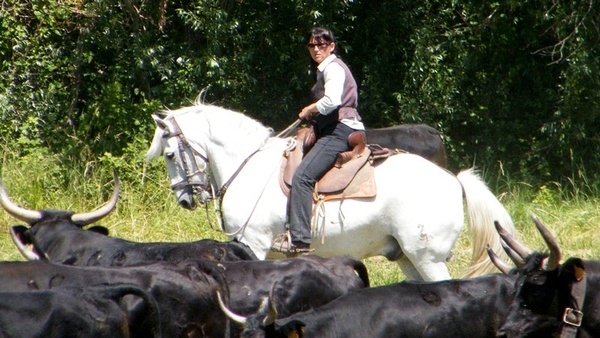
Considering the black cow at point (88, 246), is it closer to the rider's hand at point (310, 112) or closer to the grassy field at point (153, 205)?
the rider's hand at point (310, 112)

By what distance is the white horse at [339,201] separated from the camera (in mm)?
7637

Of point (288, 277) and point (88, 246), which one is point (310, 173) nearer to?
point (288, 277)

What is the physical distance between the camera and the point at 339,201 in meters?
7.69

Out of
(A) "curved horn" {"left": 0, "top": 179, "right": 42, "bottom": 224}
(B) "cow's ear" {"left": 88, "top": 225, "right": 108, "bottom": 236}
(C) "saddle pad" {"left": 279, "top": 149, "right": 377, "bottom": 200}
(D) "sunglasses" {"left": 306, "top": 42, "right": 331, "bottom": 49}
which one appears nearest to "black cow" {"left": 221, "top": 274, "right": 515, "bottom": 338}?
(C) "saddle pad" {"left": 279, "top": 149, "right": 377, "bottom": 200}

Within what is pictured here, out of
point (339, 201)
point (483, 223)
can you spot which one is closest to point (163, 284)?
point (339, 201)

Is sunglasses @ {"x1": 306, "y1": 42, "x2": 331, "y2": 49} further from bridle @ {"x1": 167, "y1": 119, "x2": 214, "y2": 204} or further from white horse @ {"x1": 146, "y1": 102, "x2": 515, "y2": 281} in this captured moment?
bridle @ {"x1": 167, "y1": 119, "x2": 214, "y2": 204}

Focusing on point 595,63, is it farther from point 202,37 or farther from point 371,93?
point 202,37

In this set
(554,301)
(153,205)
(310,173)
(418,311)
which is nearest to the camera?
(554,301)

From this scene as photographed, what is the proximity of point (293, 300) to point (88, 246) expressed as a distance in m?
1.82

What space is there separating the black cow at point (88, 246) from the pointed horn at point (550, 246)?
8.39 ft

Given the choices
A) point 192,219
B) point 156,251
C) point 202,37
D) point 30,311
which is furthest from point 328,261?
point 202,37

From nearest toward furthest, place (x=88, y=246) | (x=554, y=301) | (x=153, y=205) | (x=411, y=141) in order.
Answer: (x=554, y=301)
(x=88, y=246)
(x=411, y=141)
(x=153, y=205)

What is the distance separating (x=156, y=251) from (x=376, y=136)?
13.5 feet

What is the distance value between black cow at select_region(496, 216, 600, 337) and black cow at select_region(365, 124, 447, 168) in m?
5.25
